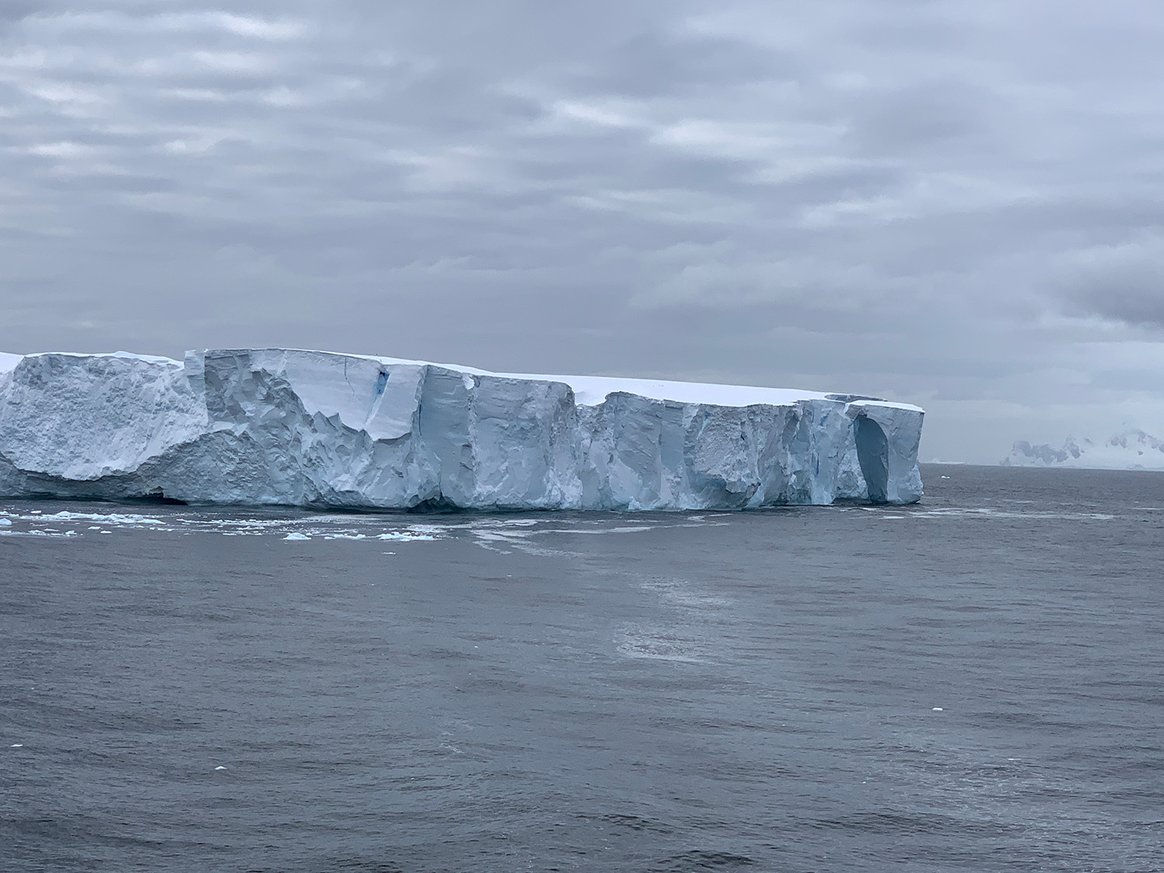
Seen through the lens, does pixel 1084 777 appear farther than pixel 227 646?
No

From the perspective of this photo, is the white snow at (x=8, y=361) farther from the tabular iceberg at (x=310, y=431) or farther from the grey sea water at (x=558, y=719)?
the grey sea water at (x=558, y=719)

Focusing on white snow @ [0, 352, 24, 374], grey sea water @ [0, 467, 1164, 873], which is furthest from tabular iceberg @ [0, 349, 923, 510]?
grey sea water @ [0, 467, 1164, 873]

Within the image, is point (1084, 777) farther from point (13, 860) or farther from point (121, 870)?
point (13, 860)

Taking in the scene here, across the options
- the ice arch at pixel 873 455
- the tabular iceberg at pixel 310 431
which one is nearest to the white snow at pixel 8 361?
the tabular iceberg at pixel 310 431

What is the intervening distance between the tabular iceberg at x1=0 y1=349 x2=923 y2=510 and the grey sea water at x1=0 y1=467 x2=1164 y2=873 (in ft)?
26.3

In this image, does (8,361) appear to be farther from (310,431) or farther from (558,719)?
(558,719)

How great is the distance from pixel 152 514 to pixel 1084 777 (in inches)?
845

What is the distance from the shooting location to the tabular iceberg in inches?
1045

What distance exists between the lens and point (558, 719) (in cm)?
862

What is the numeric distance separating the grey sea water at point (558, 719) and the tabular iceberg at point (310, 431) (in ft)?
26.3

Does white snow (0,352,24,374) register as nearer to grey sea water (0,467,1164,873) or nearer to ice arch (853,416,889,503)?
grey sea water (0,467,1164,873)

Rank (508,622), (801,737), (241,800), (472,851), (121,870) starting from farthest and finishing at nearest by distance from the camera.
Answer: (508,622) < (801,737) < (241,800) < (472,851) < (121,870)

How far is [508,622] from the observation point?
13.3 m

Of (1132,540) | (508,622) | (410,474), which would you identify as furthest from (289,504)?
(1132,540)
